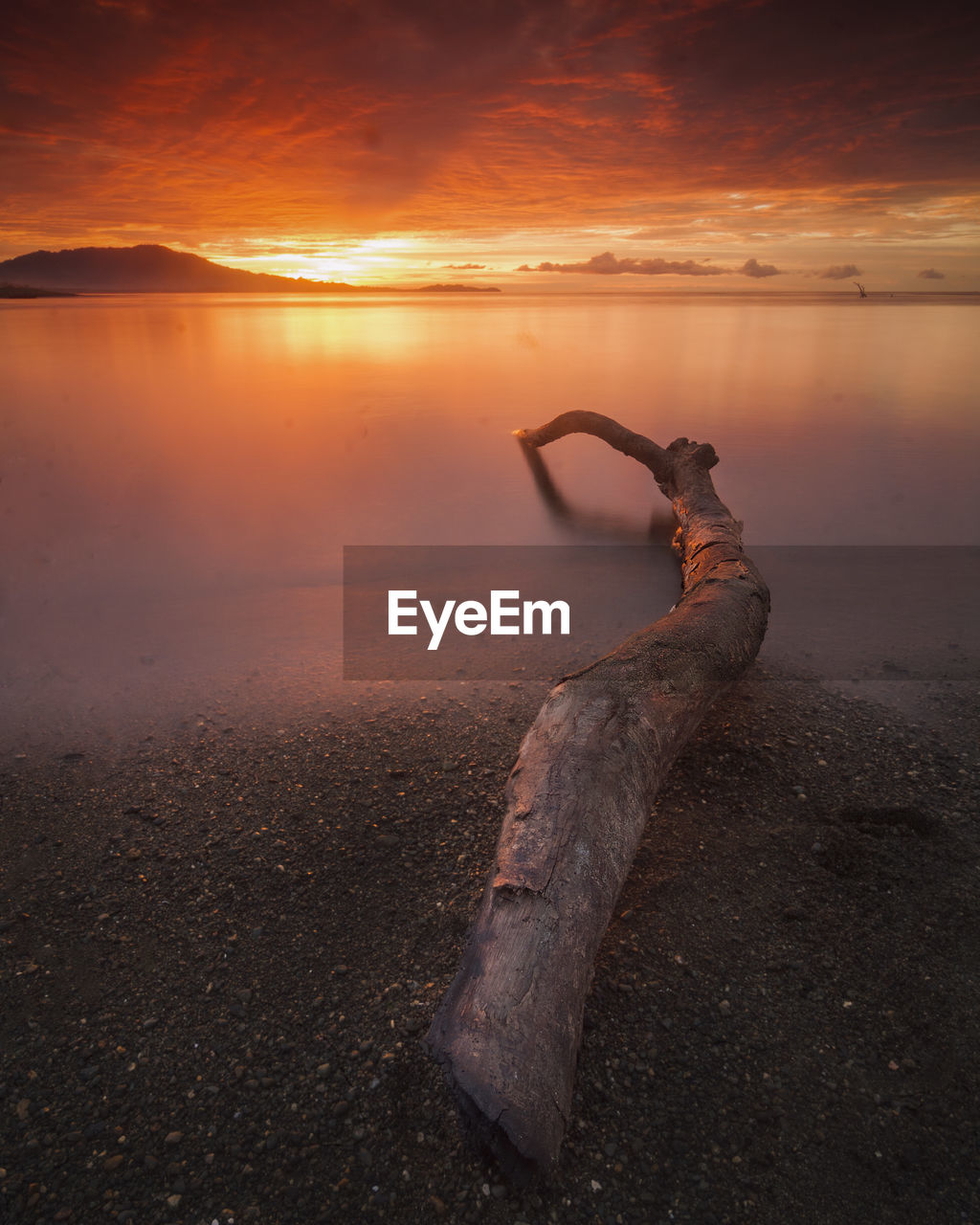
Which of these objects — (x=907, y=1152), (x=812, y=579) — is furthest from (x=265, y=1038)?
(x=812, y=579)

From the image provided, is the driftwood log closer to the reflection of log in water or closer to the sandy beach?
the sandy beach

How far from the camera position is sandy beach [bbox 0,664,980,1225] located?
2.04 meters

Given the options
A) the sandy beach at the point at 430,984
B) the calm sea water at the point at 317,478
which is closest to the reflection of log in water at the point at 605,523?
the calm sea water at the point at 317,478

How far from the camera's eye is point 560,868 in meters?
2.48

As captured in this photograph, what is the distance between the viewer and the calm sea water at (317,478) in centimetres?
531

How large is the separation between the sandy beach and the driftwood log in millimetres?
231

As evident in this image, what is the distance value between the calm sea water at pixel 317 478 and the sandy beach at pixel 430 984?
129cm

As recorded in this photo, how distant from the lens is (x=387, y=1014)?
→ 8.15 ft

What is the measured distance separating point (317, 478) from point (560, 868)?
8066 mm
